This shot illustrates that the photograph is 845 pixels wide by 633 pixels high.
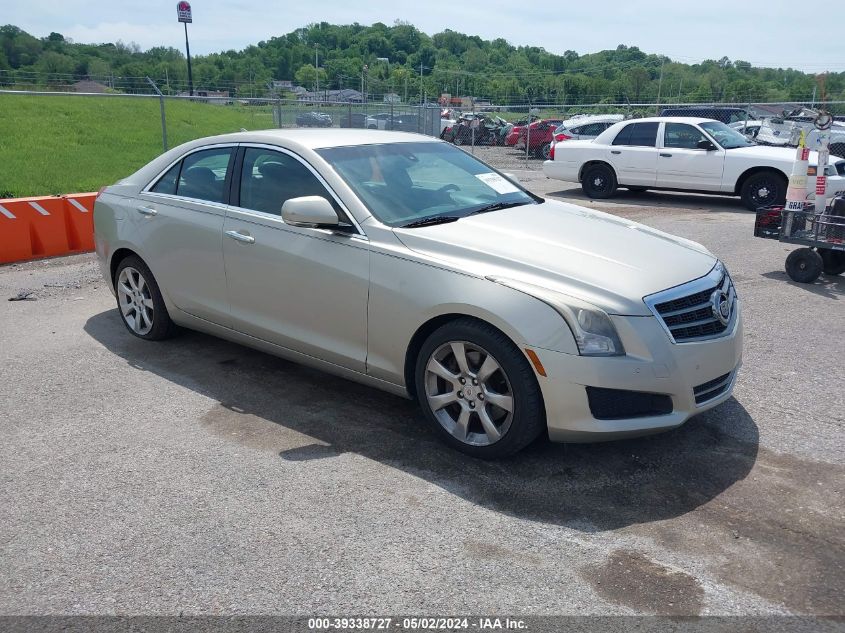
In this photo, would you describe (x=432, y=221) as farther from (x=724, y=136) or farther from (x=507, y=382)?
(x=724, y=136)

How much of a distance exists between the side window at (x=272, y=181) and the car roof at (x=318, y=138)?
0.09 m

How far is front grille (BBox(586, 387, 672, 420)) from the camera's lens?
145 inches

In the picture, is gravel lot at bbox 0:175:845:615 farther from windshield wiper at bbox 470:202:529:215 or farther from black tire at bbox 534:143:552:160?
black tire at bbox 534:143:552:160

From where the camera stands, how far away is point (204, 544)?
3322mm

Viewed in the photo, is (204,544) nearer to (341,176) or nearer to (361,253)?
(361,253)

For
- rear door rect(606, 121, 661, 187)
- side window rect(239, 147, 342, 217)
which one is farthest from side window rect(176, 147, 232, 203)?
rear door rect(606, 121, 661, 187)

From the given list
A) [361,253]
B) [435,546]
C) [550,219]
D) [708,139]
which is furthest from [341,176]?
[708,139]

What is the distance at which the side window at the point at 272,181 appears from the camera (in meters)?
4.80

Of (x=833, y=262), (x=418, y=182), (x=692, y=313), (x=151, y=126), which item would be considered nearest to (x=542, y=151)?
(x=151, y=126)

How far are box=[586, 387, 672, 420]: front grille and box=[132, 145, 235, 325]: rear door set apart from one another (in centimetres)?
A: 266

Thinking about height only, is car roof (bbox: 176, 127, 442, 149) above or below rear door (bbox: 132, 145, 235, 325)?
above

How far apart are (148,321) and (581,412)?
371cm

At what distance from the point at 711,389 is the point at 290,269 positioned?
8.18 feet

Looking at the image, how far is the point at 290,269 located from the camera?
4.72 m
